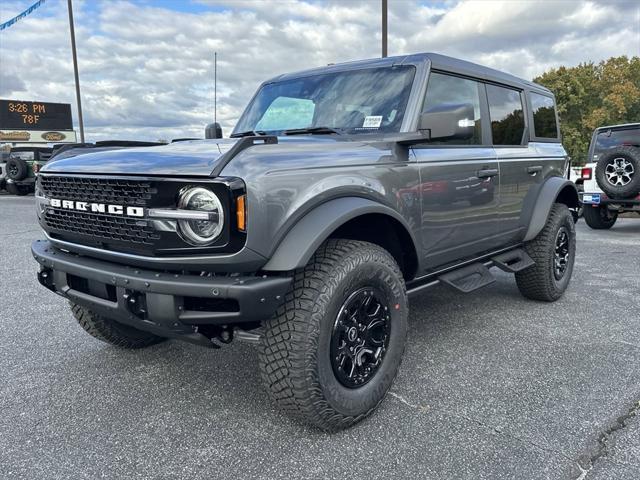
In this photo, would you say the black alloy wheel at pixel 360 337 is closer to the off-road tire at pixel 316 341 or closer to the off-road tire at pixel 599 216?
the off-road tire at pixel 316 341

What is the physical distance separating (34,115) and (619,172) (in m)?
32.8

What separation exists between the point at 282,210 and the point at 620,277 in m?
4.94

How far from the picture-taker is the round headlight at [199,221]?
83.3 inches

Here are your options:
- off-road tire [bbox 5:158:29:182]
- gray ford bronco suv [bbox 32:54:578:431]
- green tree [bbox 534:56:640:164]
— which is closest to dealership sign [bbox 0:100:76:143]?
off-road tire [bbox 5:158:29:182]

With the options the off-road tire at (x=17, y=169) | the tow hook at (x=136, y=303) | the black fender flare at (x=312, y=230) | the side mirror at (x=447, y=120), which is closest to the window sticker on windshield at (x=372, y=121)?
the side mirror at (x=447, y=120)

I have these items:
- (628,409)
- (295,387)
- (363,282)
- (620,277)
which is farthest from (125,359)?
(620,277)

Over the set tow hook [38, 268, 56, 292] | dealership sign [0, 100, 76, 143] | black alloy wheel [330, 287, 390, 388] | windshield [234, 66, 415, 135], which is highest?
dealership sign [0, 100, 76, 143]

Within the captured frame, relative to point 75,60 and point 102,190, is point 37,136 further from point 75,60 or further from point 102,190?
point 102,190

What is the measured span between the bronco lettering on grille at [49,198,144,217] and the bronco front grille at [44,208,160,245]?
27mm

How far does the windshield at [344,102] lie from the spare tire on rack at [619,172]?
6.41 metres

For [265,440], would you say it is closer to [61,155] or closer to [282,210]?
[282,210]

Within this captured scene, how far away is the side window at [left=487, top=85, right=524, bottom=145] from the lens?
13.0ft

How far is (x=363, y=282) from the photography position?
8.21 feet

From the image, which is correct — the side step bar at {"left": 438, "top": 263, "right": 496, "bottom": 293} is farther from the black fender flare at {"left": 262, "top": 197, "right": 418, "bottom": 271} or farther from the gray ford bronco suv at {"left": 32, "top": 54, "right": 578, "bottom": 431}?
the black fender flare at {"left": 262, "top": 197, "right": 418, "bottom": 271}
